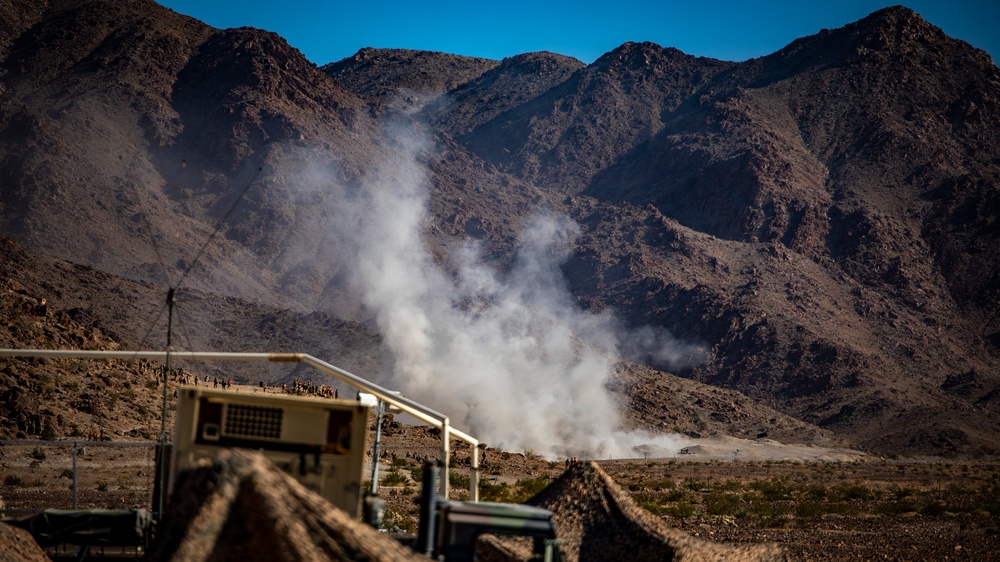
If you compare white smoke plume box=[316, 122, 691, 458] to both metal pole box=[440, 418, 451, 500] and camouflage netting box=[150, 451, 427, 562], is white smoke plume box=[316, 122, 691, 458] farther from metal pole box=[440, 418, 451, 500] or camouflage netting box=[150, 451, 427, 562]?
camouflage netting box=[150, 451, 427, 562]

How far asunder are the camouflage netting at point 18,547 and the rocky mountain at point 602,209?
85.2m

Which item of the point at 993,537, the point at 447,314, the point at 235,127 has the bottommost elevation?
the point at 993,537

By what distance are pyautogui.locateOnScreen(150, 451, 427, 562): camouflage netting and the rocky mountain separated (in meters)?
89.3

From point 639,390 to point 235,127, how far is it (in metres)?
74.1

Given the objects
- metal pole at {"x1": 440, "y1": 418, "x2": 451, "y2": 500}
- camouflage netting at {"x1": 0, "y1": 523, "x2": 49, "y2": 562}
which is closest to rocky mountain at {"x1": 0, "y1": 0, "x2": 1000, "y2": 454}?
metal pole at {"x1": 440, "y1": 418, "x2": 451, "y2": 500}

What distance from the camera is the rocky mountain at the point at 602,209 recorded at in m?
119

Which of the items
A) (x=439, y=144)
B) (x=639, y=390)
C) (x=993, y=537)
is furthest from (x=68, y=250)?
(x=993, y=537)

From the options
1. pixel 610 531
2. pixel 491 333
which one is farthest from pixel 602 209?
pixel 610 531

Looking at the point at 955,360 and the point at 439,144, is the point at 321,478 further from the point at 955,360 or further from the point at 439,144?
the point at 439,144

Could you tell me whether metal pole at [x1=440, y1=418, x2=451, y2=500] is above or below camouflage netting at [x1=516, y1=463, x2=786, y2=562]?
above

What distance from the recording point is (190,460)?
8469 millimetres

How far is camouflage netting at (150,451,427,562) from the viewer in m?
6.65

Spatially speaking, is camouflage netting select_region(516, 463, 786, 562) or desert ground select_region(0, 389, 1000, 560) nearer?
camouflage netting select_region(516, 463, 786, 562)

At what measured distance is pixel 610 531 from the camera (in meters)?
14.2
